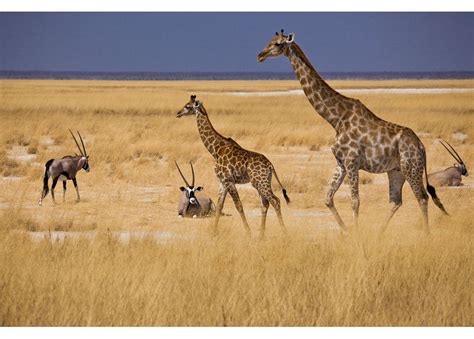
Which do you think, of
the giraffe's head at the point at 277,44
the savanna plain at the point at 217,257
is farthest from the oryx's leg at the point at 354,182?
the giraffe's head at the point at 277,44

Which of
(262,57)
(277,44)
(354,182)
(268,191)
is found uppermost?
(277,44)

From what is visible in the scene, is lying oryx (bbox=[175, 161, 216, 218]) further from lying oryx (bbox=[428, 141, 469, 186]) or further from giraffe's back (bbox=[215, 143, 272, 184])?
lying oryx (bbox=[428, 141, 469, 186])

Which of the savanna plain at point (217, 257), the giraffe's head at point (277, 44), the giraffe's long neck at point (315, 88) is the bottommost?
the savanna plain at point (217, 257)

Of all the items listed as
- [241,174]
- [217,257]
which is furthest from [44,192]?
[217,257]

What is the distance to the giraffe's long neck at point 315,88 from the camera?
9.60 m

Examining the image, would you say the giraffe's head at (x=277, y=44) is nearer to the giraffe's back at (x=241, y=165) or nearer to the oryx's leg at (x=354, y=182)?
the giraffe's back at (x=241, y=165)

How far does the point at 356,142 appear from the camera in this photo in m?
9.47

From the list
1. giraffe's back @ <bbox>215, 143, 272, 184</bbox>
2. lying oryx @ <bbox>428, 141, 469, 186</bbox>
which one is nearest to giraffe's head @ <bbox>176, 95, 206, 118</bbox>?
giraffe's back @ <bbox>215, 143, 272, 184</bbox>

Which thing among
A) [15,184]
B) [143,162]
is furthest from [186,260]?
[143,162]

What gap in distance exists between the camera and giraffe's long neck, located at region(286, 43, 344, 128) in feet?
31.5

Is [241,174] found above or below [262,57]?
below

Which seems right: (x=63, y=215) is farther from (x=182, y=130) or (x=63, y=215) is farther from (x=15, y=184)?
(x=182, y=130)

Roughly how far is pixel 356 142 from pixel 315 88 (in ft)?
2.36

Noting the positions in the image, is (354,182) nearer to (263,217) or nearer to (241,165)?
(263,217)
